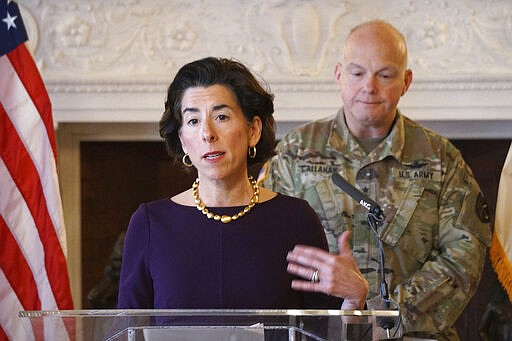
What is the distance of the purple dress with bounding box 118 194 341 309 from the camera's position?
1.76 metres

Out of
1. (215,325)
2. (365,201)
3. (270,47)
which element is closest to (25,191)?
(270,47)

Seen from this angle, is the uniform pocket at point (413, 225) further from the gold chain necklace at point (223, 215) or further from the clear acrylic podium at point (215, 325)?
the clear acrylic podium at point (215, 325)

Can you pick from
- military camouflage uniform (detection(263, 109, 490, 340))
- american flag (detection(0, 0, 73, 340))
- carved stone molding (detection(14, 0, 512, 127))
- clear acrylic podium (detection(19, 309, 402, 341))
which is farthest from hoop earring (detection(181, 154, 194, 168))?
carved stone molding (detection(14, 0, 512, 127))

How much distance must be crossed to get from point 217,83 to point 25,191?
4.01 feet

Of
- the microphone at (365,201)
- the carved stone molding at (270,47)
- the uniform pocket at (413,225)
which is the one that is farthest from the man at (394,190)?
the carved stone molding at (270,47)

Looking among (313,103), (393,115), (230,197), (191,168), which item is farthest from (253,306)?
(313,103)

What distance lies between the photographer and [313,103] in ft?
12.1

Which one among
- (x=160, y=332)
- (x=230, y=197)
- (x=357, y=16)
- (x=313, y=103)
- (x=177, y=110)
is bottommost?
(x=160, y=332)

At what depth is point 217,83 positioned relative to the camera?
71.7 inches

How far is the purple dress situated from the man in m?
0.75

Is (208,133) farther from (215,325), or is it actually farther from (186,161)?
(215,325)

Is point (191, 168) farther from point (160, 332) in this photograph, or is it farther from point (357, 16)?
point (357, 16)

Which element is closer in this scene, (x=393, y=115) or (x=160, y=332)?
(x=160, y=332)

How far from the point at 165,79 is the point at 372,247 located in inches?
56.6
